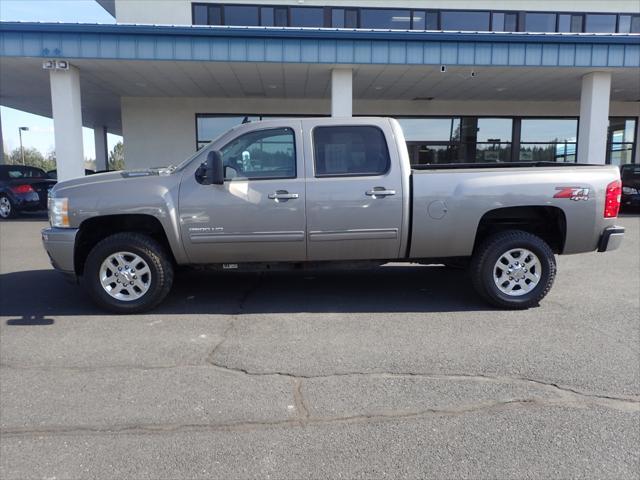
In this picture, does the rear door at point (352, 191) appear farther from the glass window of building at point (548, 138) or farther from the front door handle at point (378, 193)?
the glass window of building at point (548, 138)

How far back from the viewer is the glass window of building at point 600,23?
777 inches

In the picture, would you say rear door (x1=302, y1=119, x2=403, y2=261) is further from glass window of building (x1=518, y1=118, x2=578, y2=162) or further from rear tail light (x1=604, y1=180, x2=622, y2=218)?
glass window of building (x1=518, y1=118, x2=578, y2=162)

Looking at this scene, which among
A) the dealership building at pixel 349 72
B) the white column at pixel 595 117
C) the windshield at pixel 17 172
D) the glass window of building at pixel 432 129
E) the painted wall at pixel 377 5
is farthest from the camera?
the glass window of building at pixel 432 129

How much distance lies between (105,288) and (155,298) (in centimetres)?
53

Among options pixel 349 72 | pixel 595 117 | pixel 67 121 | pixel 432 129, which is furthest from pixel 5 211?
pixel 595 117

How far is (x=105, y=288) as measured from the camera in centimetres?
540

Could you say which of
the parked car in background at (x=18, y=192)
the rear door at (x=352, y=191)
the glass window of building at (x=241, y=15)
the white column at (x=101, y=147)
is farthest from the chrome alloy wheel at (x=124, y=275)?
the white column at (x=101, y=147)

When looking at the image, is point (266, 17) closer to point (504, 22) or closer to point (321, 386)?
point (504, 22)

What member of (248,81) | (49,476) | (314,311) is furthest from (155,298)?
(248,81)

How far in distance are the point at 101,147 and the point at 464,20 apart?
21.9 meters

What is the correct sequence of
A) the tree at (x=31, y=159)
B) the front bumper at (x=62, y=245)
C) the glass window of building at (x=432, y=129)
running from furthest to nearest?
1. the tree at (x=31, y=159)
2. the glass window of building at (x=432, y=129)
3. the front bumper at (x=62, y=245)

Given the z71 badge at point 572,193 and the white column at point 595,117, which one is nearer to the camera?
the z71 badge at point 572,193

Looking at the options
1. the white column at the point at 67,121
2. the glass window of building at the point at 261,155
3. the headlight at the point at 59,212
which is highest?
the white column at the point at 67,121

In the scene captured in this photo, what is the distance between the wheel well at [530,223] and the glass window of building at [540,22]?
16500 mm
